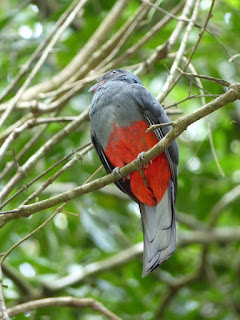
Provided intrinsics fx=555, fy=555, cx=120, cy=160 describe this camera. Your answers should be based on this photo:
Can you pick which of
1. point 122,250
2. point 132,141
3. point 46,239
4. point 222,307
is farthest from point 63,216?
point 132,141

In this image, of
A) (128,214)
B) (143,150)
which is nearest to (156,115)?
(143,150)

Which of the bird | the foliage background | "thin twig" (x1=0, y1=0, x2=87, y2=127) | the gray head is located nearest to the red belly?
the bird

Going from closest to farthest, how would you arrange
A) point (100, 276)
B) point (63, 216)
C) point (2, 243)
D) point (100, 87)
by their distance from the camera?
point (100, 87) < point (2, 243) < point (100, 276) < point (63, 216)

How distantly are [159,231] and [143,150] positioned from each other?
54 cm

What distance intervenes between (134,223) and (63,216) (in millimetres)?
748

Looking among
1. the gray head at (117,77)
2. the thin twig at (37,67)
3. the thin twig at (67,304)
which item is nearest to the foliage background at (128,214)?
the gray head at (117,77)

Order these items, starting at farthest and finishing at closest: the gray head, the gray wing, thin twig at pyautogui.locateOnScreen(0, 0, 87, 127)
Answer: the gray head, thin twig at pyautogui.locateOnScreen(0, 0, 87, 127), the gray wing

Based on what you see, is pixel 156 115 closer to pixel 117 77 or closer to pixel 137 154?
pixel 137 154

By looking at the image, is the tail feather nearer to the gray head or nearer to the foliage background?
the gray head

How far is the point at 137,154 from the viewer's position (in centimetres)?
363

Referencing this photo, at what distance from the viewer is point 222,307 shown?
503 centimetres

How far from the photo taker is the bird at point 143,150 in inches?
140

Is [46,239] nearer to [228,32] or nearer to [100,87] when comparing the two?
[100,87]

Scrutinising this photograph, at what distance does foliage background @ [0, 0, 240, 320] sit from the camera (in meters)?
4.75
